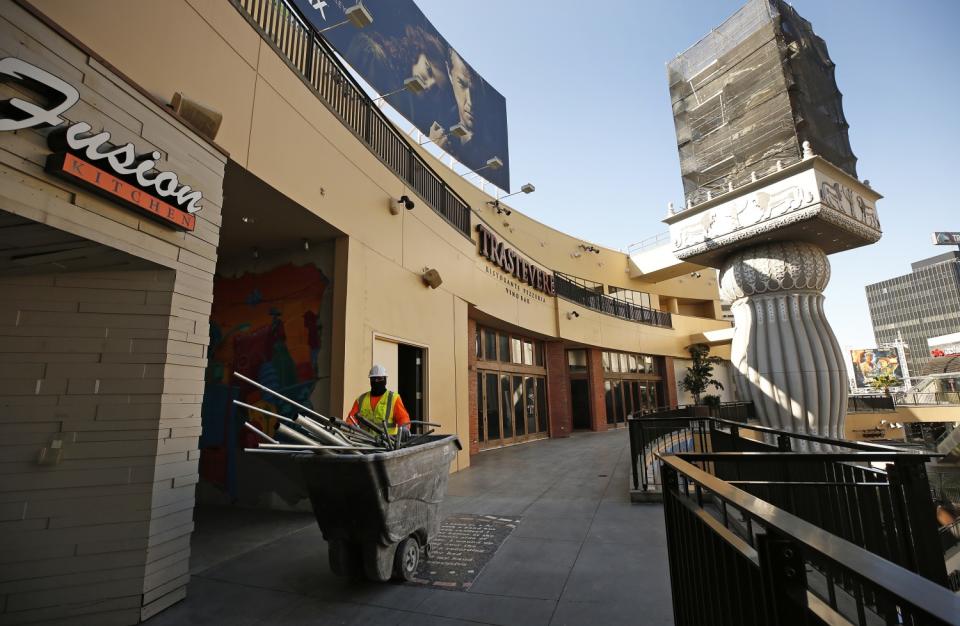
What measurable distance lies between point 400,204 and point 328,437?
615 cm

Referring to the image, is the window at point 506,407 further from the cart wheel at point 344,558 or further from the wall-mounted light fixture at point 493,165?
the cart wheel at point 344,558

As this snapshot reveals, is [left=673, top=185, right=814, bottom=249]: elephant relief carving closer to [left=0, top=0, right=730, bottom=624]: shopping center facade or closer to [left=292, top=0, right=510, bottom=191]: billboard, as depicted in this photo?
[left=292, top=0, right=510, bottom=191]: billboard

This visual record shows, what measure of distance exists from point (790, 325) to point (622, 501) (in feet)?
35.2

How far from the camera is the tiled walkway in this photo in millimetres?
3459

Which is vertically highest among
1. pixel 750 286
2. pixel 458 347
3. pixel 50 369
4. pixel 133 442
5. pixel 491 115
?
pixel 491 115

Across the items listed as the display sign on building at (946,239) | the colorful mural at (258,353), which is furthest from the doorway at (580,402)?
the display sign on building at (946,239)

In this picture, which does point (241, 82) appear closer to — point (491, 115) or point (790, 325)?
point (790, 325)

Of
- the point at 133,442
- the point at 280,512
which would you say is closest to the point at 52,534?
the point at 133,442

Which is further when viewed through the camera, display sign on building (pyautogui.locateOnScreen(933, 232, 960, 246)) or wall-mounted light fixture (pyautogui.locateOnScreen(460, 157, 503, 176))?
display sign on building (pyautogui.locateOnScreen(933, 232, 960, 246))

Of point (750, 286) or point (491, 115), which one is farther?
point (491, 115)

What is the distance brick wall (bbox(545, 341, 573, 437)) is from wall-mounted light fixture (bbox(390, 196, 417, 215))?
1096 cm

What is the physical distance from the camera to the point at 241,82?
17.5 ft

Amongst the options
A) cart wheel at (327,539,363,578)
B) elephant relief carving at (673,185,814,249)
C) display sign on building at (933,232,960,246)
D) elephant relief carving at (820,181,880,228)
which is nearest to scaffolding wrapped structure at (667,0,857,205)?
elephant relief carving at (673,185,814,249)

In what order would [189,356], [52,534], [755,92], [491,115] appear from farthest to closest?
1. [491,115]
2. [755,92]
3. [189,356]
4. [52,534]
